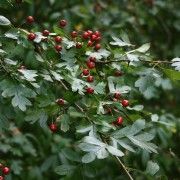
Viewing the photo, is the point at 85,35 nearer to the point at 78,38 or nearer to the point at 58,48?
the point at 78,38

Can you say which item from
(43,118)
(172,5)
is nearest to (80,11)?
(172,5)

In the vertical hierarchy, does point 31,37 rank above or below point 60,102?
above

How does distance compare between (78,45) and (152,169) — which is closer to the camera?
(152,169)

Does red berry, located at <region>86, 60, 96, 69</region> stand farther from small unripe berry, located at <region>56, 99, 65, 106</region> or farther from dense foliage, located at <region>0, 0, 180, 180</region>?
small unripe berry, located at <region>56, 99, 65, 106</region>

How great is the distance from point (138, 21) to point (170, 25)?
1.57 feet

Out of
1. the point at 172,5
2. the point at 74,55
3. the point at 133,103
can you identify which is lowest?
the point at 172,5

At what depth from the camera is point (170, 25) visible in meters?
4.15

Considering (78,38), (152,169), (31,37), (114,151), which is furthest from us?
(78,38)

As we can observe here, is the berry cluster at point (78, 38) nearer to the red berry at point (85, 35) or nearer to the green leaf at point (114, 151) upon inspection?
the red berry at point (85, 35)

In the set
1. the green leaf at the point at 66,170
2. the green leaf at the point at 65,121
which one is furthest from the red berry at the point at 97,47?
the green leaf at the point at 66,170

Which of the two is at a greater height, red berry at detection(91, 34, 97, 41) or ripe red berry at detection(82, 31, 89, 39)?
ripe red berry at detection(82, 31, 89, 39)

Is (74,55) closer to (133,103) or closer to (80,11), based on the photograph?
(133,103)

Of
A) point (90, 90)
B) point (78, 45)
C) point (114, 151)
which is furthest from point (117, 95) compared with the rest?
point (114, 151)

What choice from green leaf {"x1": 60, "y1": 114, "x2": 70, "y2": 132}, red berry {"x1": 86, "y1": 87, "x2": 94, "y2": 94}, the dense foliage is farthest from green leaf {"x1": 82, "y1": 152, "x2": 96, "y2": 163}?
red berry {"x1": 86, "y1": 87, "x2": 94, "y2": 94}
